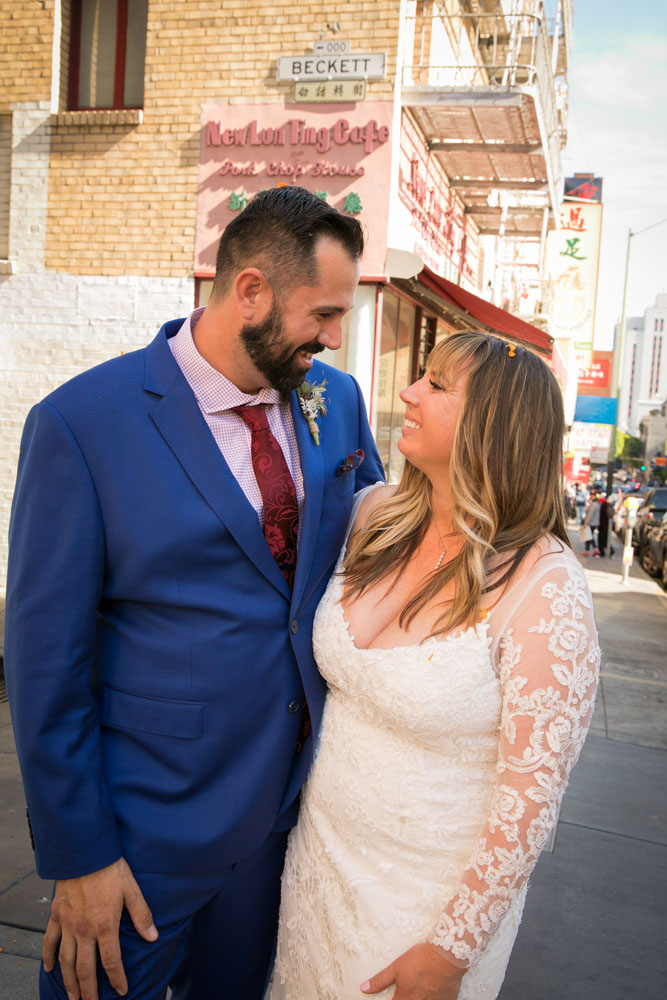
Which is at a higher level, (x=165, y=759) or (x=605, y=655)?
(x=165, y=759)

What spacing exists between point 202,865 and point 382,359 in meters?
8.09

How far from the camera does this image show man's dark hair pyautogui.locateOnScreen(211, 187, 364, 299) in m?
2.05

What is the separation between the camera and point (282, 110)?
29.5 ft

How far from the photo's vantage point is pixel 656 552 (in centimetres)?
1809

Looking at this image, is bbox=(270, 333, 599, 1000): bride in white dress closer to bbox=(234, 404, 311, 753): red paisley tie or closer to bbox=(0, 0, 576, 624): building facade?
bbox=(234, 404, 311, 753): red paisley tie

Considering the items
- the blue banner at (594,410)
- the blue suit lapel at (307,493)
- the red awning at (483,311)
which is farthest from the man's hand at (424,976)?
the blue banner at (594,410)

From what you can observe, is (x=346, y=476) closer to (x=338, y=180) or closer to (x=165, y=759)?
(x=165, y=759)

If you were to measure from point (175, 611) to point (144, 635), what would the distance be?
0.09m

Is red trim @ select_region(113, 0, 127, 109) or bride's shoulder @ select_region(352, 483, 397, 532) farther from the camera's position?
red trim @ select_region(113, 0, 127, 109)

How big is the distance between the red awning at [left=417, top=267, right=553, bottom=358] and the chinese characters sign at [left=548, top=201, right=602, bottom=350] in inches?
543

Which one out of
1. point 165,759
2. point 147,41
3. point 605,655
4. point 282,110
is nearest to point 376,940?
point 165,759

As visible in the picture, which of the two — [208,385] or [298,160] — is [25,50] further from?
[208,385]

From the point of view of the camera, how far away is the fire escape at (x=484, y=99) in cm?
875

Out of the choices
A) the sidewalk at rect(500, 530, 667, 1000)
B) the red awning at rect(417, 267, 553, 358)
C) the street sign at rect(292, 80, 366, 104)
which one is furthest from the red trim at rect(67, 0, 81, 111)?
the sidewalk at rect(500, 530, 667, 1000)
